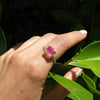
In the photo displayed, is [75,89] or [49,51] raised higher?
[49,51]

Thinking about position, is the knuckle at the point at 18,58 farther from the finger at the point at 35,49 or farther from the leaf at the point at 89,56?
the leaf at the point at 89,56

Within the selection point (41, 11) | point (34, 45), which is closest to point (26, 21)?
point (41, 11)

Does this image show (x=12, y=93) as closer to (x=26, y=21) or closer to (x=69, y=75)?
(x=69, y=75)

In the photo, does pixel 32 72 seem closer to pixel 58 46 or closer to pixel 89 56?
pixel 58 46

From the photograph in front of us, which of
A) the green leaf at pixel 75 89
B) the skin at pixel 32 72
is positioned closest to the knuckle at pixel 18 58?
the skin at pixel 32 72

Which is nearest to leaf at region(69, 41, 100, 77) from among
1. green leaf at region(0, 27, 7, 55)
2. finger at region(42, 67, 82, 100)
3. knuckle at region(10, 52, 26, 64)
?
finger at region(42, 67, 82, 100)

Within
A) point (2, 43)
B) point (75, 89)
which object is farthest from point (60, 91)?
point (2, 43)

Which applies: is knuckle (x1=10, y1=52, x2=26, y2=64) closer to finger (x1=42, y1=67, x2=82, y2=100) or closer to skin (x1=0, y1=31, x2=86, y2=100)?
skin (x1=0, y1=31, x2=86, y2=100)
